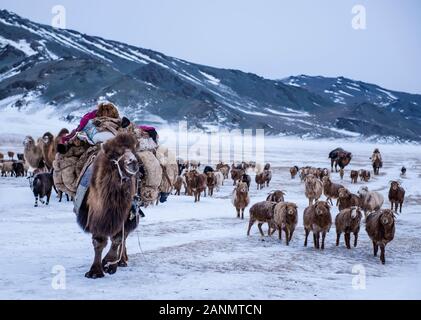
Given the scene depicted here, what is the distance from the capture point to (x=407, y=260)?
8.14 m

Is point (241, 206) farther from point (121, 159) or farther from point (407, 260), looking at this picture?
point (121, 159)

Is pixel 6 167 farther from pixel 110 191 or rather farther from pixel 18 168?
pixel 110 191

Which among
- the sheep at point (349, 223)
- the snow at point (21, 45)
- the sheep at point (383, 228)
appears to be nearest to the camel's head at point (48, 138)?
the sheep at point (349, 223)

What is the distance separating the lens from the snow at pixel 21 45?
482 feet

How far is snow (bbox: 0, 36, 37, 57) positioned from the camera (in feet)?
482

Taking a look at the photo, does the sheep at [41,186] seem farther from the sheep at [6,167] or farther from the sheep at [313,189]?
the sheep at [6,167]

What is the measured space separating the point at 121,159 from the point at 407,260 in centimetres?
549

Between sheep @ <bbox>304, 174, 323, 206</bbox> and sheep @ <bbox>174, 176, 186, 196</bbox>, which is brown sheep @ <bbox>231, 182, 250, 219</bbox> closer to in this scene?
sheep @ <bbox>304, 174, 323, 206</bbox>

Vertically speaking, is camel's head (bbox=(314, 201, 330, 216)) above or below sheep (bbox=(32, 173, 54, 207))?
below

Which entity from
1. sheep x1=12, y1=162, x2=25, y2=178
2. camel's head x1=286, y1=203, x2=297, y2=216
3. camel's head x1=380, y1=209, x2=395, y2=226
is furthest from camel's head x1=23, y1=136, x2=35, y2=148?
camel's head x1=380, y1=209, x2=395, y2=226

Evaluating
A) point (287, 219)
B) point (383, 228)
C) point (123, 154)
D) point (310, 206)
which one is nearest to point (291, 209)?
point (287, 219)

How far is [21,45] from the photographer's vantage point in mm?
Answer: 151625

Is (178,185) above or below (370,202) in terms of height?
above
